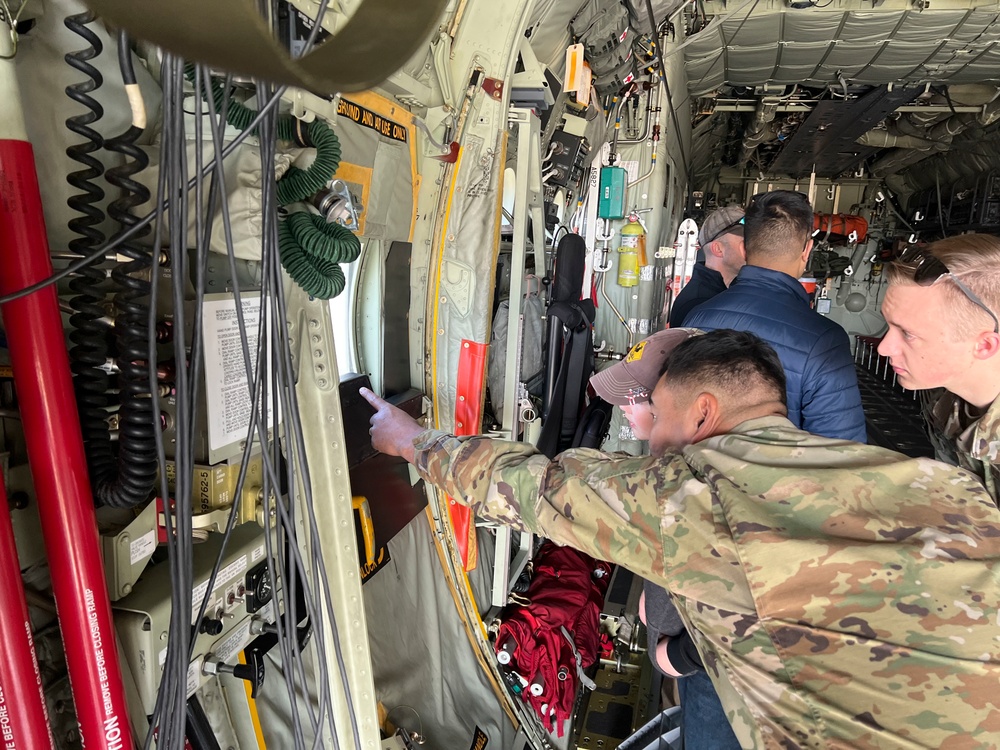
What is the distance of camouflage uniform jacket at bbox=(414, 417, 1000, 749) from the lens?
1.13 meters

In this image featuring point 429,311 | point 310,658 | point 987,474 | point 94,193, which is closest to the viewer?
→ point 94,193

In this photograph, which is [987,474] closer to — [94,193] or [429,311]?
[429,311]

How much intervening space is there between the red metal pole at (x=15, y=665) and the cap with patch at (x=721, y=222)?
3.53m

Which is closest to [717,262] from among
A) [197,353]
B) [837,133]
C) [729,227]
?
[729,227]

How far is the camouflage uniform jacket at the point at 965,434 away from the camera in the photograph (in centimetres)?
180

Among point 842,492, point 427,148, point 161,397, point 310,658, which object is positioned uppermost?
point 427,148

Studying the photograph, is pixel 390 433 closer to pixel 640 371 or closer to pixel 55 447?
pixel 640 371

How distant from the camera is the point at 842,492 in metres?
1.23

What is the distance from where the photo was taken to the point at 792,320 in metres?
2.48

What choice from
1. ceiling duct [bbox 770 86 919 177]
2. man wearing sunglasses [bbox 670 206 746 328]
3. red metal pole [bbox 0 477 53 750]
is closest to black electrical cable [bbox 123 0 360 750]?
red metal pole [bbox 0 477 53 750]

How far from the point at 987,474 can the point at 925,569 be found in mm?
980

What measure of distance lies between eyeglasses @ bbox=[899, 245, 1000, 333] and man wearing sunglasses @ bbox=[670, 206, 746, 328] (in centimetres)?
161

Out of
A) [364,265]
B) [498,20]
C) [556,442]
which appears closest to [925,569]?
[364,265]

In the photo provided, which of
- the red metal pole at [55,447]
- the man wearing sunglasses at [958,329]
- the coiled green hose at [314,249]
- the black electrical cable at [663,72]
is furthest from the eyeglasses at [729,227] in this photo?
the red metal pole at [55,447]
